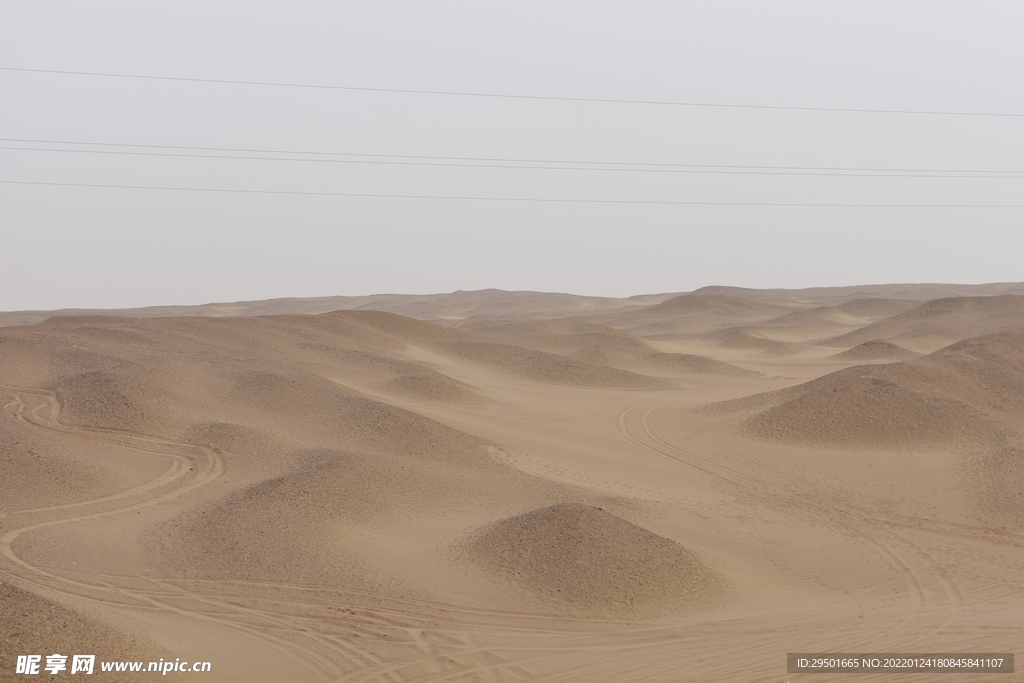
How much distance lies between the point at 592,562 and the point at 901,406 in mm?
15332

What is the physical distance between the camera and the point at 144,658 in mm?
9453

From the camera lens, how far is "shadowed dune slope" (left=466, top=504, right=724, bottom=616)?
12898mm

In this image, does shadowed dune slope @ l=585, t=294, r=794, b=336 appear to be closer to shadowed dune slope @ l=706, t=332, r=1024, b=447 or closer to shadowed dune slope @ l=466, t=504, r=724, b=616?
shadowed dune slope @ l=706, t=332, r=1024, b=447

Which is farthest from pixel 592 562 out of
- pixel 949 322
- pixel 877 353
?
pixel 949 322

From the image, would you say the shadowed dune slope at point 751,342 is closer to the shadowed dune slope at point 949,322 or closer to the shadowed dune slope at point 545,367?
the shadowed dune slope at point 949,322

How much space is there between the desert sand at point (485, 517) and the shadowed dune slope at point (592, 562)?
48 mm

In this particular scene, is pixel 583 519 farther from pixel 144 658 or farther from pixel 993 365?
pixel 993 365

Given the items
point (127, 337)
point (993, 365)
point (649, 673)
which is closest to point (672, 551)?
point (649, 673)

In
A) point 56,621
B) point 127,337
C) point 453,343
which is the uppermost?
point 453,343

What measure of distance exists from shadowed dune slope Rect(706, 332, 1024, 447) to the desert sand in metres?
0.11

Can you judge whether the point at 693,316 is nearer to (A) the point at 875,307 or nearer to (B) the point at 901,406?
(A) the point at 875,307

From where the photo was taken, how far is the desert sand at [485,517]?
11.2 meters

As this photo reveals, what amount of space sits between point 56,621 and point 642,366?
3787cm

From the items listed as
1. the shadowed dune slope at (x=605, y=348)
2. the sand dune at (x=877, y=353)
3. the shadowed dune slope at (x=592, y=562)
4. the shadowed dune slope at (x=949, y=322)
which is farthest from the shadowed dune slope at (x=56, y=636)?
the shadowed dune slope at (x=949, y=322)
